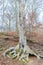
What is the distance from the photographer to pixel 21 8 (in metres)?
10.8

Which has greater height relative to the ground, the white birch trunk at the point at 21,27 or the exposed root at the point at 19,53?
the white birch trunk at the point at 21,27

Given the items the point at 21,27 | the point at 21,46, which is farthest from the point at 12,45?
the point at 21,27

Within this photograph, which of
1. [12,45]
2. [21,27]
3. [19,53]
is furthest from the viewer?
[12,45]

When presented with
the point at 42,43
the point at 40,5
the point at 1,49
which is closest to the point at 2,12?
the point at 40,5

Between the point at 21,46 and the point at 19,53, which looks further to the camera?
the point at 21,46

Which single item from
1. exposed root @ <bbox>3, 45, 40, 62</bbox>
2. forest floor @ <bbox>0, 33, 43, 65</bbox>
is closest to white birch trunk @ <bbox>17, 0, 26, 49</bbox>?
exposed root @ <bbox>3, 45, 40, 62</bbox>

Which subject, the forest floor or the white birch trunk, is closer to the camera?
the forest floor

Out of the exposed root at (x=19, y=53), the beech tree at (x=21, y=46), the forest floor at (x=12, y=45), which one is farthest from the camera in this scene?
the beech tree at (x=21, y=46)

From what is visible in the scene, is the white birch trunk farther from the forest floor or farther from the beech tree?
the forest floor

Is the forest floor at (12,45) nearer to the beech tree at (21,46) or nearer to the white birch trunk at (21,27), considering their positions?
the beech tree at (21,46)

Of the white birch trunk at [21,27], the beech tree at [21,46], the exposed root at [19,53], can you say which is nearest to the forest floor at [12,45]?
the exposed root at [19,53]

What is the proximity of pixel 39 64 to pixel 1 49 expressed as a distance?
336cm

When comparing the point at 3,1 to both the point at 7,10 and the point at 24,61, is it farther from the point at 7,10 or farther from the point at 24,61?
the point at 24,61

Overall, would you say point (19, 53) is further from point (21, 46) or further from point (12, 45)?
point (12, 45)
